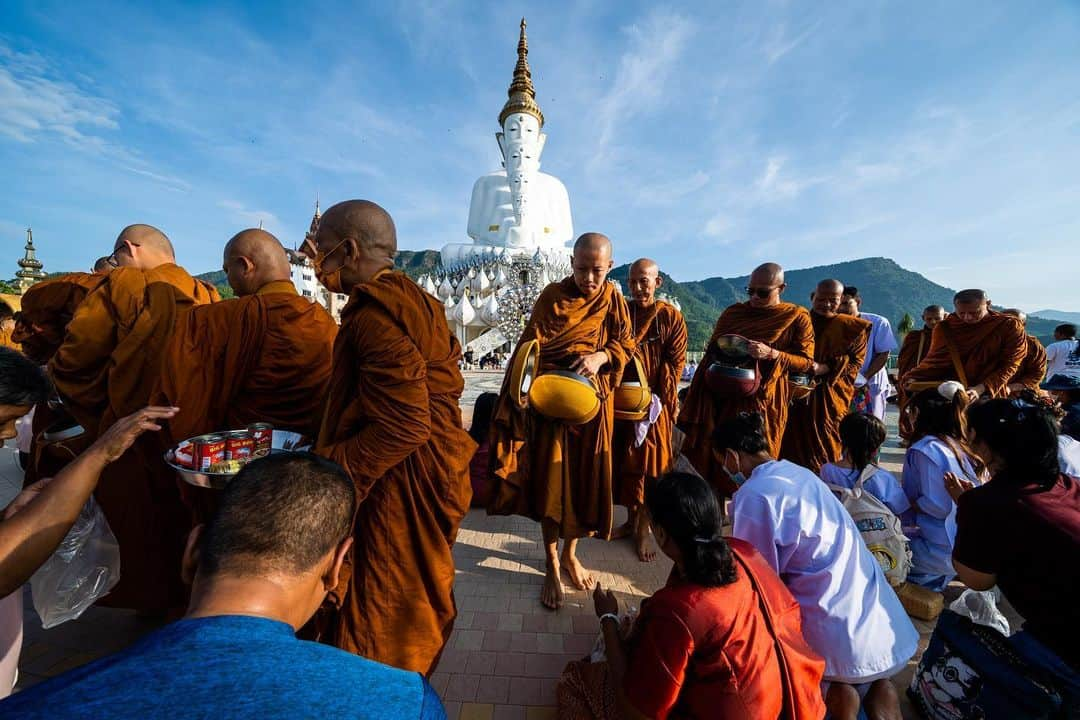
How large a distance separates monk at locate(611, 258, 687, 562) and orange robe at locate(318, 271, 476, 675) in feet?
6.64

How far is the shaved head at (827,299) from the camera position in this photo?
4562mm

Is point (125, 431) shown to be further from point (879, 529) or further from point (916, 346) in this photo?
point (916, 346)

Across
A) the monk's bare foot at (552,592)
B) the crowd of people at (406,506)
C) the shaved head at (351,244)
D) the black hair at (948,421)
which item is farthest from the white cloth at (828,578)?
the shaved head at (351,244)

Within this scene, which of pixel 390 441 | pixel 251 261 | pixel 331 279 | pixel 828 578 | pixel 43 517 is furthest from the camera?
pixel 251 261

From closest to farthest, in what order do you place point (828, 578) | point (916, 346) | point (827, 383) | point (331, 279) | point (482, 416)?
point (828, 578) < point (331, 279) < point (827, 383) < point (482, 416) < point (916, 346)

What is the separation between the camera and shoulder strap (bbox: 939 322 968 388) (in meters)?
4.60

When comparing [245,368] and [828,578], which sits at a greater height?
[245,368]

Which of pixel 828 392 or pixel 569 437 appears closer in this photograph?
pixel 569 437

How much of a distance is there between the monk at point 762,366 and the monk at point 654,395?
258mm

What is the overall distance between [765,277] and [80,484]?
4438 mm

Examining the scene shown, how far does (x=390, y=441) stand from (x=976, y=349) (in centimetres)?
585

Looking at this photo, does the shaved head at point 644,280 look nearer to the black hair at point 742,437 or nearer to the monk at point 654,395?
the monk at point 654,395

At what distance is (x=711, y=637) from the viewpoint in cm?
141

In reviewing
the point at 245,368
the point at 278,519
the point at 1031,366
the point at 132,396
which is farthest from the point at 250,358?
the point at 1031,366
